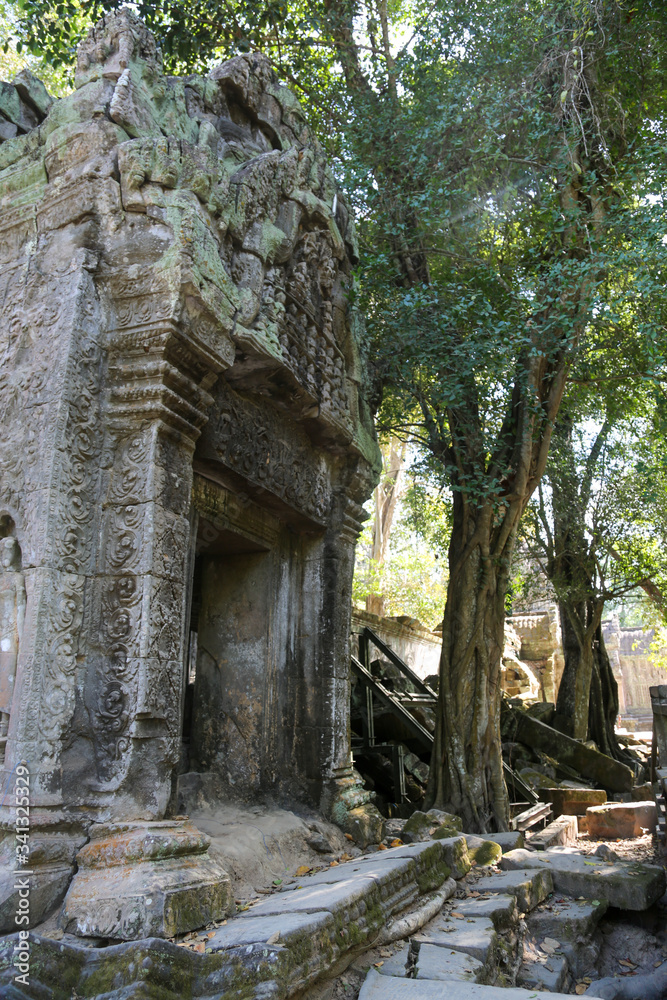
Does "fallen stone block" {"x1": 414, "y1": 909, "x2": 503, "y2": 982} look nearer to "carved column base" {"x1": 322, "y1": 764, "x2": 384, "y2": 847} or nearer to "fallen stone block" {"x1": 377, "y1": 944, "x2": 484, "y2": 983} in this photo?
"fallen stone block" {"x1": 377, "y1": 944, "x2": 484, "y2": 983}

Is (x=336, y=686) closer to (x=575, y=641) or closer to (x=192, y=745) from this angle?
(x=192, y=745)

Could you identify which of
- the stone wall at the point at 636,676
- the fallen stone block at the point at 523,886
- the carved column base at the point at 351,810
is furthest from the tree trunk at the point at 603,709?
the stone wall at the point at 636,676

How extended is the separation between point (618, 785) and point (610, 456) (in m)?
5.44

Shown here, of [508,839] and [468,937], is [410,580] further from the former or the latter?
[468,937]

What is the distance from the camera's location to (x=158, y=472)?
Answer: 372cm

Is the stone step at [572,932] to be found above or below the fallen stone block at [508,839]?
below

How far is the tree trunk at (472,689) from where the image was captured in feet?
21.4

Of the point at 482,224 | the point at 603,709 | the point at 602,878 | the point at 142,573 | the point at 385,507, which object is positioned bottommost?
the point at 602,878

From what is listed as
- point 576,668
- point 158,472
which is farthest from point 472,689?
point 576,668

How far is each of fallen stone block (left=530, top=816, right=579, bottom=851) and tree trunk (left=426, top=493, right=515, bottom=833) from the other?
39 cm

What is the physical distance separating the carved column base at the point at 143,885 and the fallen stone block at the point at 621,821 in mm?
5994

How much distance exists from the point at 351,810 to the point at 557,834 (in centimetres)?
285

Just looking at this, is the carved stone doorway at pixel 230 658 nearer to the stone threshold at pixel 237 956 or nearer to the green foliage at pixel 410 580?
the stone threshold at pixel 237 956

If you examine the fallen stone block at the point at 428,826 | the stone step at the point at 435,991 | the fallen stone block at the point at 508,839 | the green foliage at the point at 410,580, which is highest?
the green foliage at the point at 410,580
